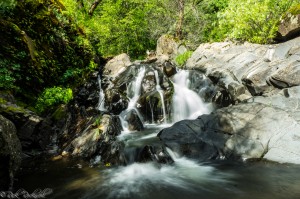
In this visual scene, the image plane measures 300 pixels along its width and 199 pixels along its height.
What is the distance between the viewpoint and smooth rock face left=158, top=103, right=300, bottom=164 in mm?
6980

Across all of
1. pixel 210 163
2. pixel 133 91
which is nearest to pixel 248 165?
pixel 210 163

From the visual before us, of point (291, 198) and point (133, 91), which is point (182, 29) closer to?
point (133, 91)

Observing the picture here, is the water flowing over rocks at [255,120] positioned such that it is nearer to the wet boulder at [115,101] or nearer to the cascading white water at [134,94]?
the cascading white water at [134,94]

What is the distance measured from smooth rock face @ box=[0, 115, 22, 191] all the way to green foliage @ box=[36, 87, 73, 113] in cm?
453

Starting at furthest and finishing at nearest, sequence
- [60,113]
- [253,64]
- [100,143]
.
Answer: [253,64] < [60,113] < [100,143]

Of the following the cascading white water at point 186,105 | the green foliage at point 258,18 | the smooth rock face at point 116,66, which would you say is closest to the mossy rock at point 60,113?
the cascading white water at point 186,105

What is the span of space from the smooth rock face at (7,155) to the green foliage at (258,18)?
1212 centimetres

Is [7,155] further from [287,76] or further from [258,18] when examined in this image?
[258,18]

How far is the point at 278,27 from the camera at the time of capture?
38.8ft

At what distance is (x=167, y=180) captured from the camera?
20.8ft

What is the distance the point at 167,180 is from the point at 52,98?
21.4 ft

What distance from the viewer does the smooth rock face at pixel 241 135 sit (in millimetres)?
6980

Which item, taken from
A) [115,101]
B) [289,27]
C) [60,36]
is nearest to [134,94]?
[115,101]

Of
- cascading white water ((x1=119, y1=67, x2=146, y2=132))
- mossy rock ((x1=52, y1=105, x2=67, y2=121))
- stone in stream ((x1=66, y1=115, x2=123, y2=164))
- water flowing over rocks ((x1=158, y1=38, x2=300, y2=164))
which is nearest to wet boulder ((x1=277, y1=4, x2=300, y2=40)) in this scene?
water flowing over rocks ((x1=158, y1=38, x2=300, y2=164))
